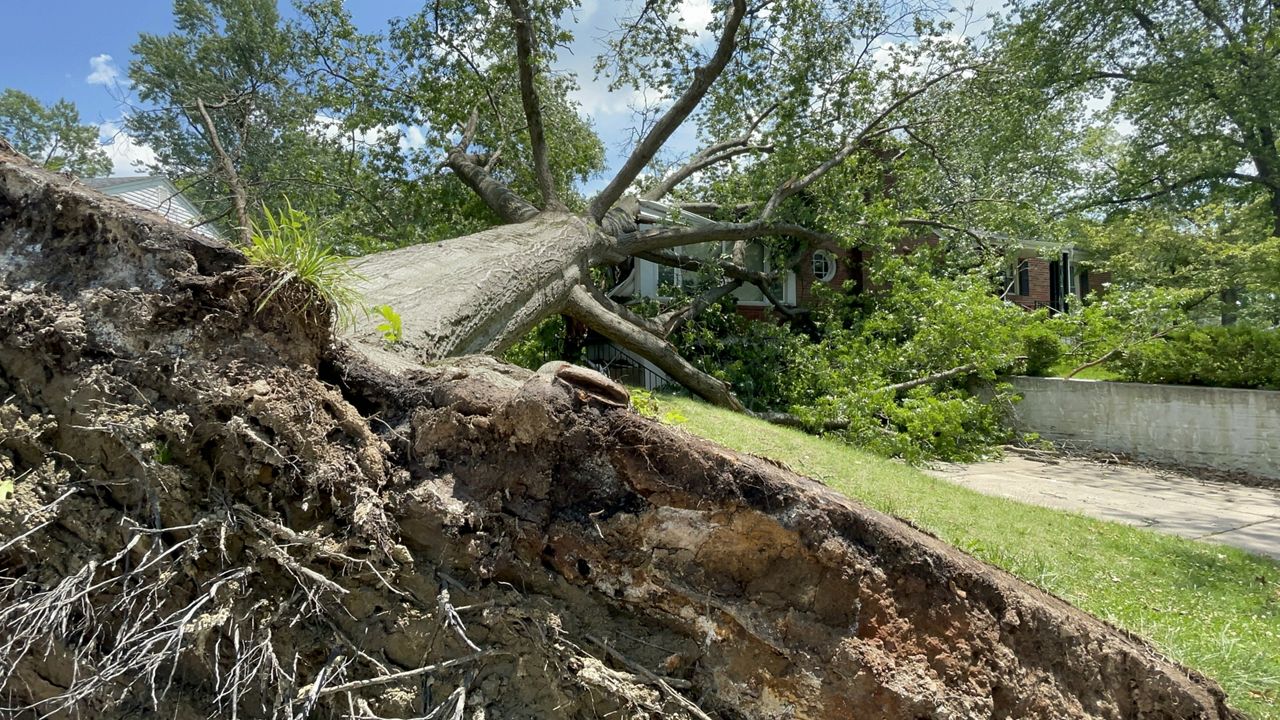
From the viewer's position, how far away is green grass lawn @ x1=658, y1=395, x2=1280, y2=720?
3.15 metres

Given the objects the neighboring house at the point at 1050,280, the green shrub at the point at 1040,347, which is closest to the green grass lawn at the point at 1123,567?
the green shrub at the point at 1040,347

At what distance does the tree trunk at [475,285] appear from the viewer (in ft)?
12.4

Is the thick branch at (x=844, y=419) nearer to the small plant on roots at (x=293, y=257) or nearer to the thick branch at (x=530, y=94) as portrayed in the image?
the thick branch at (x=530, y=94)

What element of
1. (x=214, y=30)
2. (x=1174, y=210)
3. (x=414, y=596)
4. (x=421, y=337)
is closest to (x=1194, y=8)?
(x=1174, y=210)

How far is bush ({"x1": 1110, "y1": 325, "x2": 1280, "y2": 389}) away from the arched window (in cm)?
781

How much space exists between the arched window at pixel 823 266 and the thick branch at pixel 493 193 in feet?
31.5

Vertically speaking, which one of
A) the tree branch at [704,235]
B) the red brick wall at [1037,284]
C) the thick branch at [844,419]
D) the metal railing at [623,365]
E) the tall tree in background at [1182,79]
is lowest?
the thick branch at [844,419]

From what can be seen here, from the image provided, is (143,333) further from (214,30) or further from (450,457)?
(214,30)

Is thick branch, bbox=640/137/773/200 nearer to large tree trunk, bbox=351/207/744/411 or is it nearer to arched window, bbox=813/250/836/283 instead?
large tree trunk, bbox=351/207/744/411

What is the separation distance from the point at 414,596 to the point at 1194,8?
2141cm

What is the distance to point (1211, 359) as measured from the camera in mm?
9414

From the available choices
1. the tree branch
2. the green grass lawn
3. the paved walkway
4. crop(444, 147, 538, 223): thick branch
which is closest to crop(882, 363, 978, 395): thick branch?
the paved walkway

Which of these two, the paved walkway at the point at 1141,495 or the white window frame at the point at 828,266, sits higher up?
the white window frame at the point at 828,266

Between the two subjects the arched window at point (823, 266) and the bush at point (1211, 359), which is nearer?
the bush at point (1211, 359)
